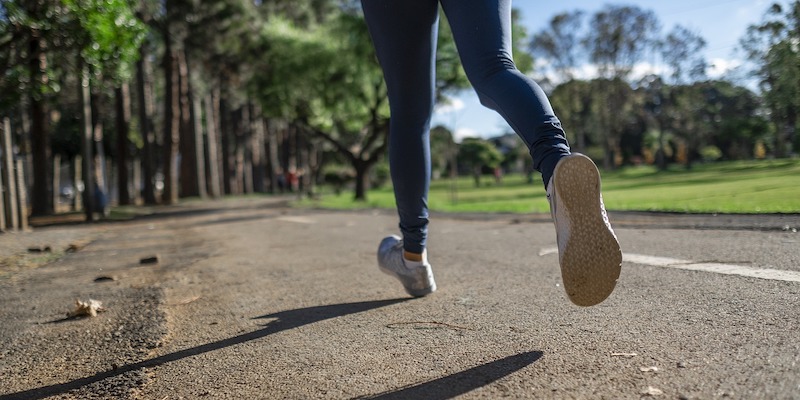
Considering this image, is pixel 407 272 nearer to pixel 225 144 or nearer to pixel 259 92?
pixel 259 92

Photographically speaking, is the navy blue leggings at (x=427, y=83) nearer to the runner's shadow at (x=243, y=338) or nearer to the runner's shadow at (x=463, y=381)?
the runner's shadow at (x=243, y=338)

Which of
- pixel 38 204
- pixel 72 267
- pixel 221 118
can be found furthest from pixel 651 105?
pixel 72 267

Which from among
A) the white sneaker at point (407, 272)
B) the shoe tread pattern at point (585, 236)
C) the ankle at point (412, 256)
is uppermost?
the shoe tread pattern at point (585, 236)

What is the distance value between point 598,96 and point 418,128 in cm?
5331

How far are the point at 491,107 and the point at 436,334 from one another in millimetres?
770

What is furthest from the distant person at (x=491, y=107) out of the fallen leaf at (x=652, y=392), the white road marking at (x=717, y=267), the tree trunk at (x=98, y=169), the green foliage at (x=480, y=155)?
the green foliage at (x=480, y=155)

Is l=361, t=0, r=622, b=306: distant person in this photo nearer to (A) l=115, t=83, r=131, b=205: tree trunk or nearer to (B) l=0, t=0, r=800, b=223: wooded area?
(B) l=0, t=0, r=800, b=223: wooded area

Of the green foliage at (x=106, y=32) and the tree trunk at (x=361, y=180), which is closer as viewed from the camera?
the green foliage at (x=106, y=32)

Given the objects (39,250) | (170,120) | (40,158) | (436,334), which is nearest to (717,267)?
(436,334)

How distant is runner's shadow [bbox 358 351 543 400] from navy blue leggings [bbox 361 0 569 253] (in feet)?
1.72

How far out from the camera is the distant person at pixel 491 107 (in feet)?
5.35

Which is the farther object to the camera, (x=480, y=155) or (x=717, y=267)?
(x=480, y=155)

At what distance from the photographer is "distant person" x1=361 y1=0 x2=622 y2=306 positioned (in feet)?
5.35

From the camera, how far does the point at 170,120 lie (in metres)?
26.6
